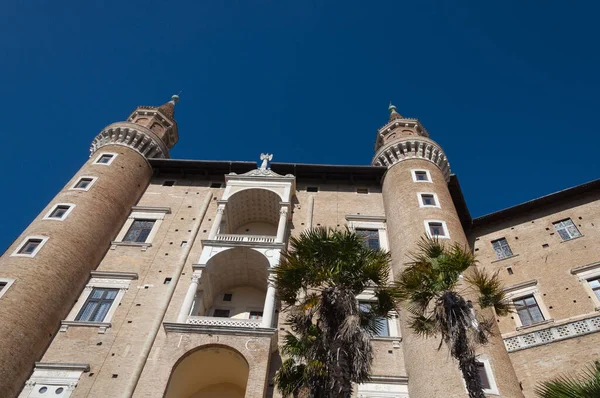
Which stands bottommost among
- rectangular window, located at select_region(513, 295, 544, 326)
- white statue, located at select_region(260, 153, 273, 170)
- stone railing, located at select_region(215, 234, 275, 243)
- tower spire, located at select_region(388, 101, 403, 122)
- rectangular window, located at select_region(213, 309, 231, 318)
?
rectangular window, located at select_region(213, 309, 231, 318)

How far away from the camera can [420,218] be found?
22891 mm

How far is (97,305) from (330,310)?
43.6ft

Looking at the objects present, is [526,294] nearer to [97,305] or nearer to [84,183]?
[97,305]

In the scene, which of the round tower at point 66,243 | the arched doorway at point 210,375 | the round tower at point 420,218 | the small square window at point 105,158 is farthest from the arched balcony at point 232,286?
the small square window at point 105,158

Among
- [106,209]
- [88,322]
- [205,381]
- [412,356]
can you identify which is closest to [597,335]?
[412,356]

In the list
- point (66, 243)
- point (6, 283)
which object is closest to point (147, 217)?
point (66, 243)

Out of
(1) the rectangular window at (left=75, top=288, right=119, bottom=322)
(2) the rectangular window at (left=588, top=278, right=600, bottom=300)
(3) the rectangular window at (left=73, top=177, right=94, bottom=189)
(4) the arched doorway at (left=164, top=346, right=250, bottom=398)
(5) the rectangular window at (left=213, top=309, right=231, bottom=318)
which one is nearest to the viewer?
(4) the arched doorway at (left=164, top=346, right=250, bottom=398)

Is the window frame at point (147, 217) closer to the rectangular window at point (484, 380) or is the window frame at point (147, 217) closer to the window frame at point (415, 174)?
the window frame at point (415, 174)

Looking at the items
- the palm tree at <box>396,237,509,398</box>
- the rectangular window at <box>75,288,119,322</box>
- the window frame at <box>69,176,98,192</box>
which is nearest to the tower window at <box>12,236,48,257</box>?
the rectangular window at <box>75,288,119,322</box>

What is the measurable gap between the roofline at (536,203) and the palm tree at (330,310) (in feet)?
47.9

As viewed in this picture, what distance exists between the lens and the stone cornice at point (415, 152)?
2784 centimetres

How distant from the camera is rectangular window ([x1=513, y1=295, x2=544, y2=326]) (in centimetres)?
2036

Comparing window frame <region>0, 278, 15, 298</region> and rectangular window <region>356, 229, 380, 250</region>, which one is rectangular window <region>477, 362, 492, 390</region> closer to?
rectangular window <region>356, 229, 380, 250</region>

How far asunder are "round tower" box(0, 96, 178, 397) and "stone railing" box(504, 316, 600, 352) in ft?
63.9
